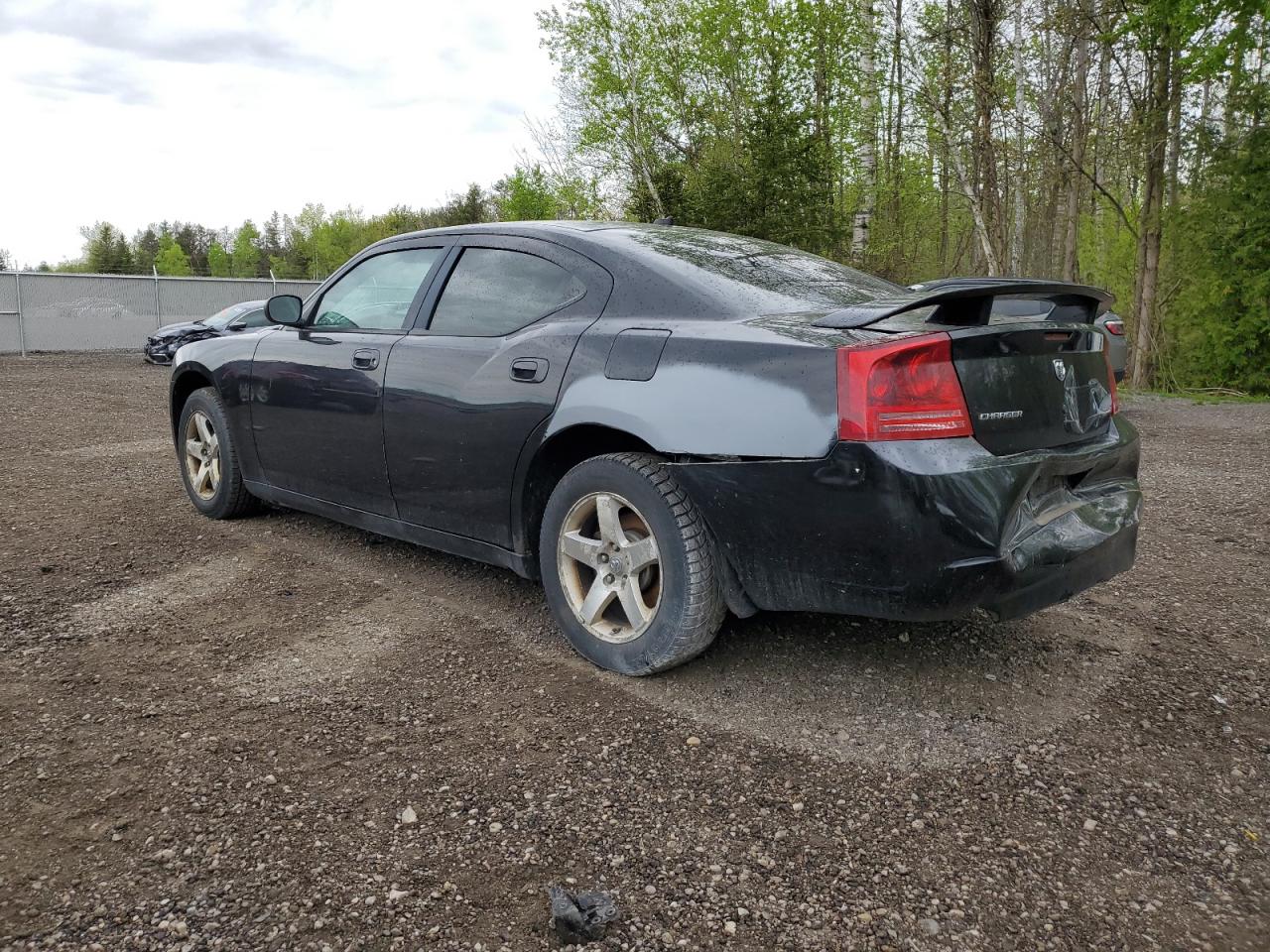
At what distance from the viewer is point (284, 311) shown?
14.8ft

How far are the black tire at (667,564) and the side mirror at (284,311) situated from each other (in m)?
2.11

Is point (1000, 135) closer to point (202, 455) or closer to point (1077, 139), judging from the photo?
point (1077, 139)

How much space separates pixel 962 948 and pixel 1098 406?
1.95m

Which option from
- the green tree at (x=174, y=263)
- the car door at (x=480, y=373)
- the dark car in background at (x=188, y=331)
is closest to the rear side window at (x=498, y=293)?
the car door at (x=480, y=373)

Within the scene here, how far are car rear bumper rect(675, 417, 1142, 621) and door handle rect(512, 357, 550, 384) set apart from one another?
704mm

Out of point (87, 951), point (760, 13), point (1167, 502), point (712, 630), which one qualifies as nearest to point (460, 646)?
point (712, 630)

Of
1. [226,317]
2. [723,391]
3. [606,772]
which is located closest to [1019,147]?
[226,317]

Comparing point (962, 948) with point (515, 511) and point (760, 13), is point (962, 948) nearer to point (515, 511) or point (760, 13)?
point (515, 511)

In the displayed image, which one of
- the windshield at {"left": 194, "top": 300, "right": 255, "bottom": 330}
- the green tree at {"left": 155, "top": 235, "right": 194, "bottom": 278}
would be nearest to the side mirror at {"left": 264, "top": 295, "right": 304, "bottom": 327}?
the windshield at {"left": 194, "top": 300, "right": 255, "bottom": 330}

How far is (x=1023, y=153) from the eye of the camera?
15.9 meters

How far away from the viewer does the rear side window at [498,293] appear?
11.4 ft

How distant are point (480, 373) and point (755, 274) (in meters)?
1.09

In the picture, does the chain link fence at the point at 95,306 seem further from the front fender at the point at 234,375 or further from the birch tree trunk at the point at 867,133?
the front fender at the point at 234,375

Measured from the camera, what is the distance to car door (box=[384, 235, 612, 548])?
3.36 meters
